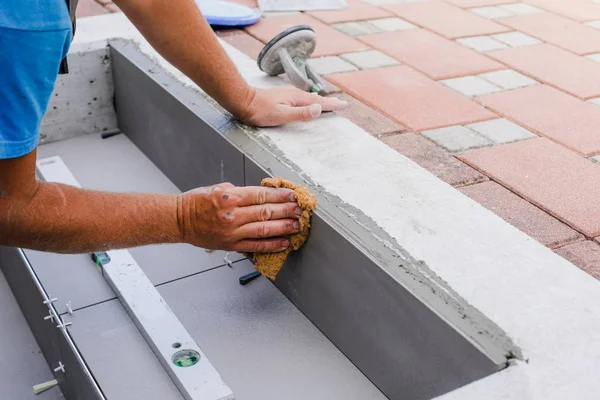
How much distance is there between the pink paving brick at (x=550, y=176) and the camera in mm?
2000

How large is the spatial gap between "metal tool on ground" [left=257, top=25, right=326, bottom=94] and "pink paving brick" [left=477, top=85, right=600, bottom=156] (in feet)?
2.30

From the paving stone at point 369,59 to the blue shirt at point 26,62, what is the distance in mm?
1867

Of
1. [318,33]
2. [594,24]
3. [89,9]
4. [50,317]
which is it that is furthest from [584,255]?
[89,9]

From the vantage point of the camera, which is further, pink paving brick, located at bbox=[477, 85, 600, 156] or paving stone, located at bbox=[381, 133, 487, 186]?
pink paving brick, located at bbox=[477, 85, 600, 156]

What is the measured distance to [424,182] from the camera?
77.0 inches

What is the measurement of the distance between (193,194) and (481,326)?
745 mm

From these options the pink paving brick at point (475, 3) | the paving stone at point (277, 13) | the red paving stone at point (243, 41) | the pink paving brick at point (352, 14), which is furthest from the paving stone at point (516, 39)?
the red paving stone at point (243, 41)

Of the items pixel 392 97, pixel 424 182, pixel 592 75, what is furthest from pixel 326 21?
pixel 424 182

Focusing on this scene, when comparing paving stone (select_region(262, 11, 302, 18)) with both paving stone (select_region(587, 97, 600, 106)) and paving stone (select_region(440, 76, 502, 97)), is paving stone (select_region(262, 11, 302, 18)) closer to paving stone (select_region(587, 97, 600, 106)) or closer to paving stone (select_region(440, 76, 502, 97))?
paving stone (select_region(440, 76, 502, 97))

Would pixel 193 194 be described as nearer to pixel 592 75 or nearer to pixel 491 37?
pixel 592 75

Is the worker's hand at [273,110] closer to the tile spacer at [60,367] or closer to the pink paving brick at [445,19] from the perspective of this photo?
the tile spacer at [60,367]

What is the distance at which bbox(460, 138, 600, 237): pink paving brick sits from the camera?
2000 millimetres

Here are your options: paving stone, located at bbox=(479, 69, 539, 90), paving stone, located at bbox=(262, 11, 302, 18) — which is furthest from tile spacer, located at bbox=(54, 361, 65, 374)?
paving stone, located at bbox=(262, 11, 302, 18)

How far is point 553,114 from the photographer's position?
2648 mm
